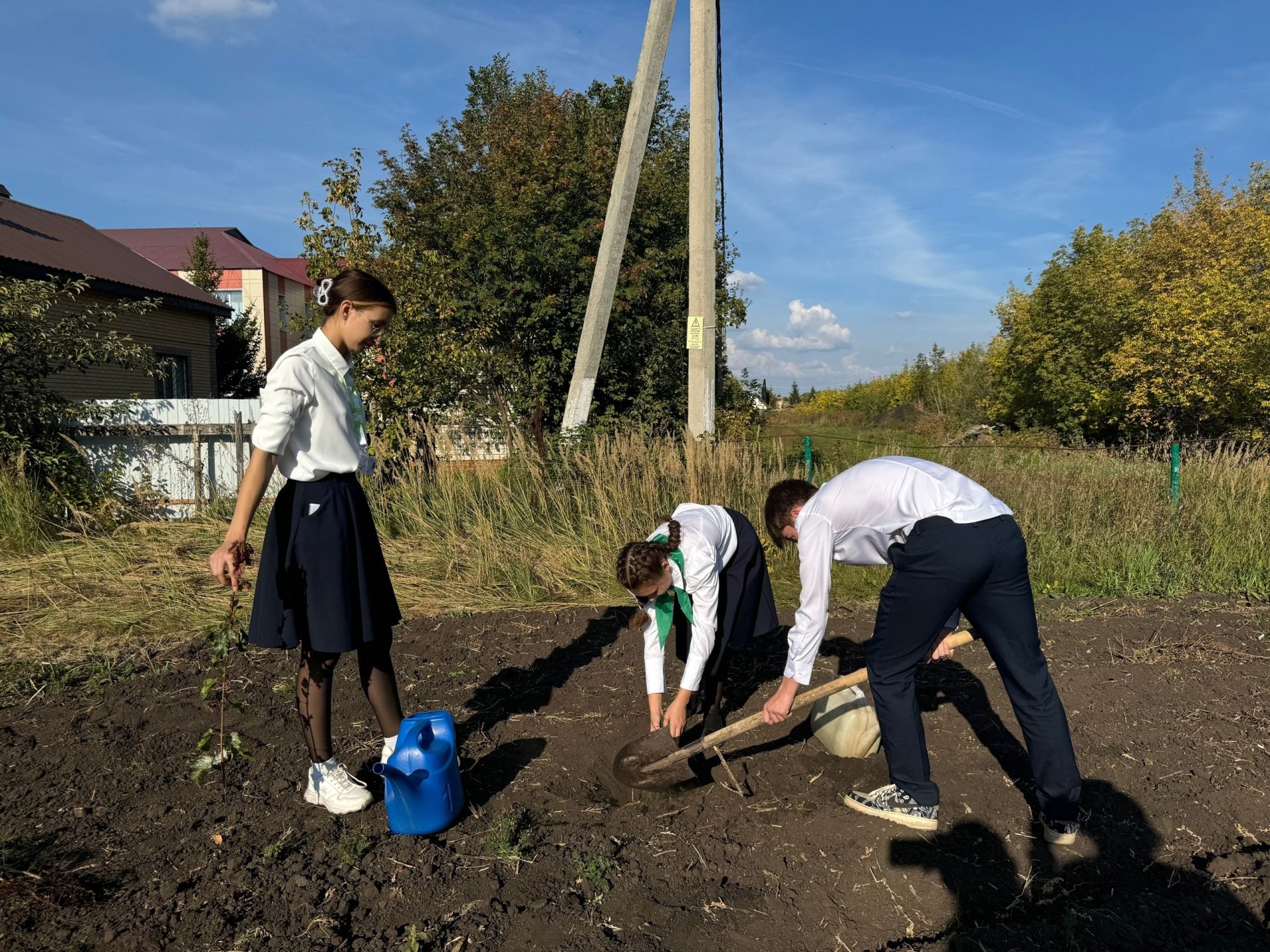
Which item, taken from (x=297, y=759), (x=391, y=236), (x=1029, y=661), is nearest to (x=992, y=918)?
(x=1029, y=661)

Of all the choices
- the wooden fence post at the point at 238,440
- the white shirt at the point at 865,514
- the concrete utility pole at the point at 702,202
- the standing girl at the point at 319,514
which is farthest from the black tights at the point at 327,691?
the wooden fence post at the point at 238,440

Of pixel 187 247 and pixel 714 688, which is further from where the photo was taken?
pixel 187 247

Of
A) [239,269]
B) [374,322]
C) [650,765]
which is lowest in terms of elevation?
[650,765]

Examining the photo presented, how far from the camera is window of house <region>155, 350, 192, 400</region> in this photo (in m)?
17.5

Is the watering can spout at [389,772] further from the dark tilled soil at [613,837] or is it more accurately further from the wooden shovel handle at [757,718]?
the wooden shovel handle at [757,718]

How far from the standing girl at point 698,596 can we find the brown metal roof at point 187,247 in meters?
36.7

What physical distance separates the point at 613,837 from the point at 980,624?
4.70 feet

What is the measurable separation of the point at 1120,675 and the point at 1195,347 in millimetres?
13952

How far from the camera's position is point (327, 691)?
2.85m

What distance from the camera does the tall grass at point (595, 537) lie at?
5.82m

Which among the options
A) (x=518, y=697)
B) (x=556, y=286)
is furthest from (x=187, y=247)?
(x=518, y=697)

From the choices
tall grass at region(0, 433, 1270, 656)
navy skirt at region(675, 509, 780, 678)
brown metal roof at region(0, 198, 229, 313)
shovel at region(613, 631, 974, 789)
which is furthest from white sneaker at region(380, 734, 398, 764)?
brown metal roof at region(0, 198, 229, 313)

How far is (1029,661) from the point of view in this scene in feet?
8.89

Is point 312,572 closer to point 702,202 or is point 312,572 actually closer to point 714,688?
point 714,688
